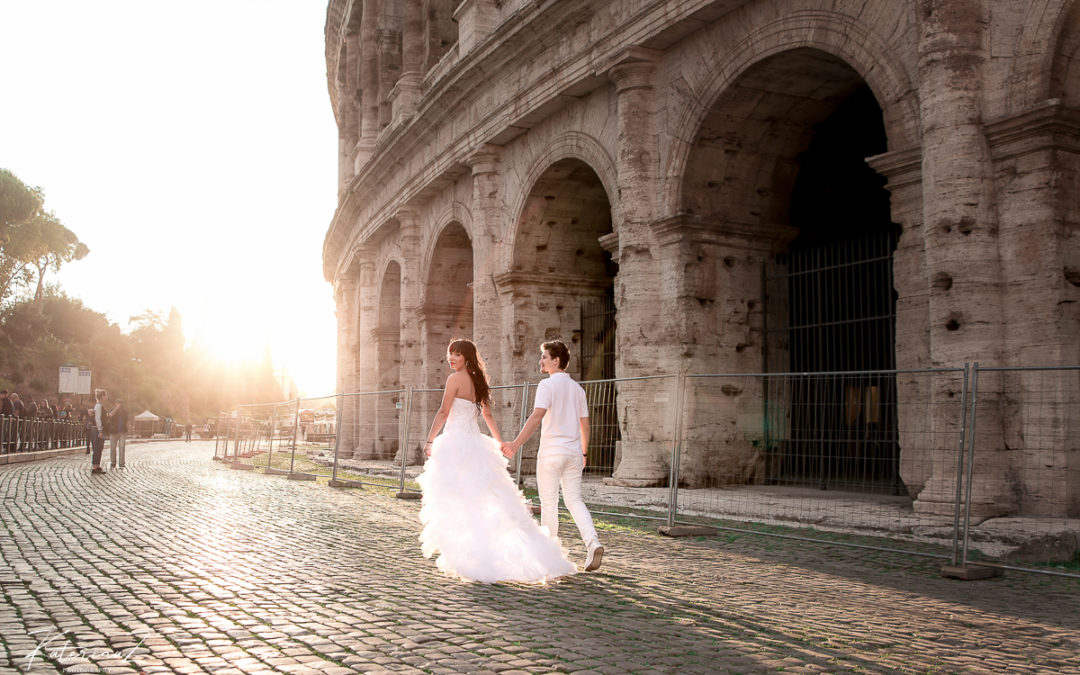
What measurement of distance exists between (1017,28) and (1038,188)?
1.27m

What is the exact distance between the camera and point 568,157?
13.7 meters

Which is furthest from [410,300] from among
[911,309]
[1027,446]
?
[1027,446]

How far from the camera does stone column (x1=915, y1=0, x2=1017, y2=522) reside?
7668 millimetres

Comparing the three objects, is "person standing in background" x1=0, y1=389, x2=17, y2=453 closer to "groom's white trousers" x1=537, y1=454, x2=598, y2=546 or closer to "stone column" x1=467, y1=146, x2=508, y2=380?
"stone column" x1=467, y1=146, x2=508, y2=380

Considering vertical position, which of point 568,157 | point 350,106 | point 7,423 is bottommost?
point 7,423

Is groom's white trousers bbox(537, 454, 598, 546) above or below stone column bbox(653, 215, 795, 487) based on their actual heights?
below

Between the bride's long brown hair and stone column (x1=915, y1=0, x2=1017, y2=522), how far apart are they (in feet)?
11.5

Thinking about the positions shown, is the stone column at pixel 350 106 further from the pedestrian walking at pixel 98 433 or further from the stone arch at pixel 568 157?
the stone arch at pixel 568 157

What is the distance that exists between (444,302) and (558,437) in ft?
41.4

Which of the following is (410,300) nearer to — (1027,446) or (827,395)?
(827,395)

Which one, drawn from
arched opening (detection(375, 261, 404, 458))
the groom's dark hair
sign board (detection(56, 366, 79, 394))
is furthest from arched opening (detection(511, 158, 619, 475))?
sign board (detection(56, 366, 79, 394))

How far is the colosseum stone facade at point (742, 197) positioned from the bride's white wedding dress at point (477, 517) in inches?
133

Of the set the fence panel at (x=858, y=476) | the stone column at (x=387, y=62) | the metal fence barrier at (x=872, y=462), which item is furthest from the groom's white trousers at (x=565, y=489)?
the stone column at (x=387, y=62)

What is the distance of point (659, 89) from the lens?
11.8 metres
